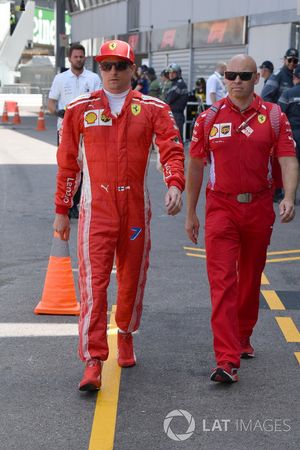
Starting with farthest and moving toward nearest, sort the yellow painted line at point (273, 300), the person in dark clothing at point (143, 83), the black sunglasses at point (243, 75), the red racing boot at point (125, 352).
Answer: the person in dark clothing at point (143, 83) < the yellow painted line at point (273, 300) < the red racing boot at point (125, 352) < the black sunglasses at point (243, 75)

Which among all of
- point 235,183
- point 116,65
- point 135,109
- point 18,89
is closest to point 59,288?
point 235,183

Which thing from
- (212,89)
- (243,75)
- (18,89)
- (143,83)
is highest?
(243,75)

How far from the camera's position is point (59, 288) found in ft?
24.2

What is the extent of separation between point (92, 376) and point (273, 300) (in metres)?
2.81

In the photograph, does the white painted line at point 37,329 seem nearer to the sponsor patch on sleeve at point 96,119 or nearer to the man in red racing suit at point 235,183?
the man in red racing suit at point 235,183

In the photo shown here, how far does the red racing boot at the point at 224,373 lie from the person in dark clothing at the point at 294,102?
25.0ft

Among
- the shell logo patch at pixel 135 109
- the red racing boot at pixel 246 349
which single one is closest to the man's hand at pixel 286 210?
the red racing boot at pixel 246 349

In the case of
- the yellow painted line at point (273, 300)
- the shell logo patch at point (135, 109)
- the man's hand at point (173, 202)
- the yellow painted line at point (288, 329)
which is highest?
the shell logo patch at point (135, 109)

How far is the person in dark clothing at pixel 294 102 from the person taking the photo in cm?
1272

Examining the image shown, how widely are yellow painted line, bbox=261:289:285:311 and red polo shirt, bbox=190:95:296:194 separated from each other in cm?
206

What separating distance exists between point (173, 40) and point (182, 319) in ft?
93.4

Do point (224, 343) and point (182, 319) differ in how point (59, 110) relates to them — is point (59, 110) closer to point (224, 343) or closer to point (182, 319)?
point (182, 319)

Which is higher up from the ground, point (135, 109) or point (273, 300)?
point (135, 109)

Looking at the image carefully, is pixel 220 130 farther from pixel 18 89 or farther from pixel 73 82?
pixel 18 89
